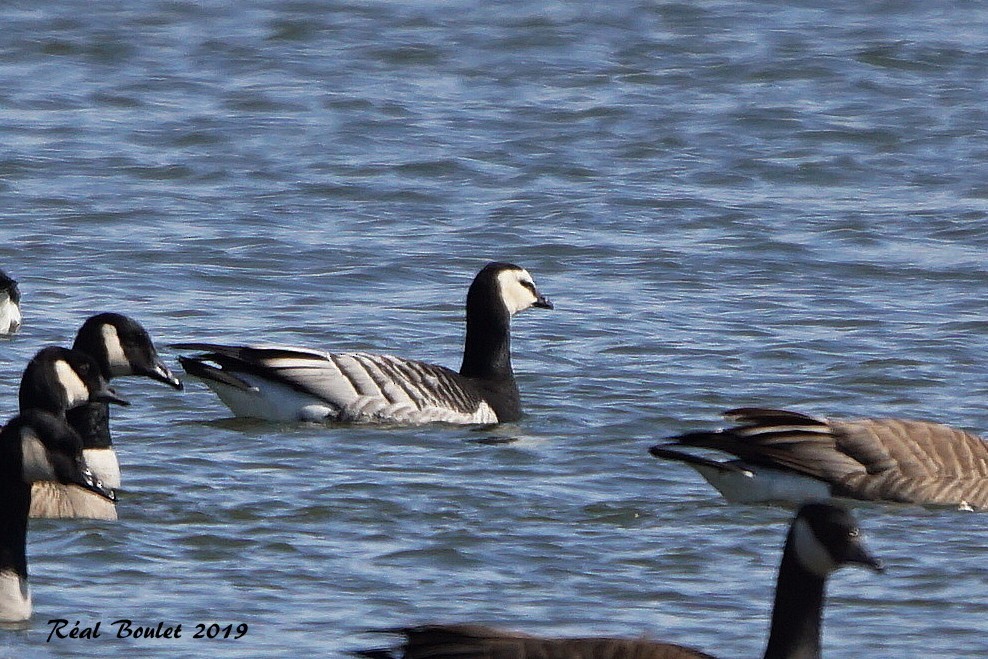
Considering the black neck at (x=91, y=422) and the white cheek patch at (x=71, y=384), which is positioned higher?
the white cheek patch at (x=71, y=384)

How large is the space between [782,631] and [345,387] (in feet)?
18.3

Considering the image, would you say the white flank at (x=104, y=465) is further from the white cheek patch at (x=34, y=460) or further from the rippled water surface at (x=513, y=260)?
the white cheek patch at (x=34, y=460)

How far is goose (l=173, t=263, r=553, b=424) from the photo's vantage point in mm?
11438

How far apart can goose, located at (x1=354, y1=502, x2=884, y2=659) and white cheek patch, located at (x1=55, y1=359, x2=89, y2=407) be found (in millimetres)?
3321

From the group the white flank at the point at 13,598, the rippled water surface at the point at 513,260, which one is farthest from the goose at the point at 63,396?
the white flank at the point at 13,598

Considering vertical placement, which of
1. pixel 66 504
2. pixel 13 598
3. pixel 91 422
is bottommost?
pixel 66 504

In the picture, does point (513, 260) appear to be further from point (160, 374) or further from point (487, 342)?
point (160, 374)

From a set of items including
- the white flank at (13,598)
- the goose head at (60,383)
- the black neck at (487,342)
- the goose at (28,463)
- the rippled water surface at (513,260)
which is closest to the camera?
the white flank at (13,598)

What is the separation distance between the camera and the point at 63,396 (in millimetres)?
9359

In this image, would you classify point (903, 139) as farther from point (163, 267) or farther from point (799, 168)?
point (163, 267)

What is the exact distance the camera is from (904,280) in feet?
49.1

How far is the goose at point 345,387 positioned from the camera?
1144cm

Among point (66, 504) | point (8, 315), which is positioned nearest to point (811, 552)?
point (66, 504)

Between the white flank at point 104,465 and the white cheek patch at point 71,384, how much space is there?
226mm
